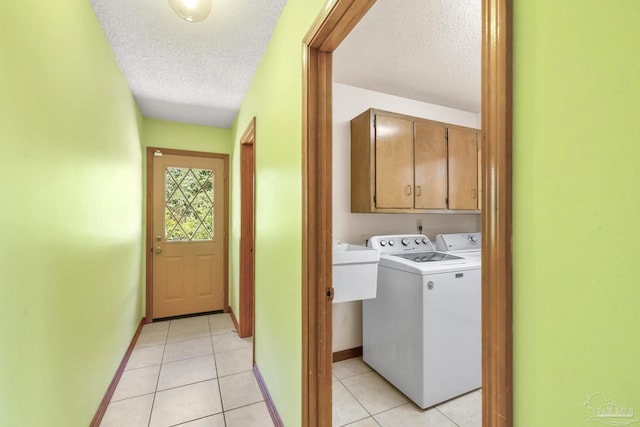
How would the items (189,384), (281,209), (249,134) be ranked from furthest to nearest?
(249,134) < (189,384) < (281,209)

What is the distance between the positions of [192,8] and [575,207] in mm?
1873

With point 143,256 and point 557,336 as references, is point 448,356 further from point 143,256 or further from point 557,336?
point 143,256

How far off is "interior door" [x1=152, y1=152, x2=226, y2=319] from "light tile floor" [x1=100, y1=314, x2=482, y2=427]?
82 centimetres

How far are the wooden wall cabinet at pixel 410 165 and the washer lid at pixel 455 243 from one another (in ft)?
0.91

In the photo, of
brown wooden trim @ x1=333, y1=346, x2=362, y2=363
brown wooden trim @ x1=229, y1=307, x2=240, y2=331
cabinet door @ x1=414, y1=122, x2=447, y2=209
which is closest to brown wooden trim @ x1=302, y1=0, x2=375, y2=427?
brown wooden trim @ x1=333, y1=346, x2=362, y2=363

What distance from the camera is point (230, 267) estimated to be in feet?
12.0

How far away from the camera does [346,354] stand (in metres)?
2.51

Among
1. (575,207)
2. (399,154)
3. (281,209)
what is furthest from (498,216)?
(399,154)

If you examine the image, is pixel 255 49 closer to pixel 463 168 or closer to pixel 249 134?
pixel 249 134

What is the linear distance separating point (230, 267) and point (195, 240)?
0.57 m

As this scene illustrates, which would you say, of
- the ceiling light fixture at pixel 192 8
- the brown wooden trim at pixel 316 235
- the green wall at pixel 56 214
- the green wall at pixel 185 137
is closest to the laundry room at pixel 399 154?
the brown wooden trim at pixel 316 235

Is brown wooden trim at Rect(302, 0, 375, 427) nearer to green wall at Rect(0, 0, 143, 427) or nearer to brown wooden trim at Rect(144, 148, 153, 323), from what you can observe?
green wall at Rect(0, 0, 143, 427)

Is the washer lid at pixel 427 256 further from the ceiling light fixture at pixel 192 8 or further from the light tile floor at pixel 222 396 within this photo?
the ceiling light fixture at pixel 192 8

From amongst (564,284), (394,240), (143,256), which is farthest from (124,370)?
(564,284)
